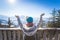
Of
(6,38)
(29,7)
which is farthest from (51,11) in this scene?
(6,38)

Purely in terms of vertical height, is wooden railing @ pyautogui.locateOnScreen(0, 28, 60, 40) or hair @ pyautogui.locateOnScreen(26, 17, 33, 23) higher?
hair @ pyautogui.locateOnScreen(26, 17, 33, 23)

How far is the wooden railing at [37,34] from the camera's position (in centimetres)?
263

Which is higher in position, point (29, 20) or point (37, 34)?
point (29, 20)

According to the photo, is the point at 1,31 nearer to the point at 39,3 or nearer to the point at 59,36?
the point at 59,36

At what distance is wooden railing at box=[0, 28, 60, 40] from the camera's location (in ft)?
8.64

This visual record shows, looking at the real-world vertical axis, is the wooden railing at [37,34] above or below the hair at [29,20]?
below

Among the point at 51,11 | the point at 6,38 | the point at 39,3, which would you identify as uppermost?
the point at 39,3

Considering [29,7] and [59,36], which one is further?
[29,7]

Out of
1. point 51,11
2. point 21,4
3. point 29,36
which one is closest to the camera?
point 29,36

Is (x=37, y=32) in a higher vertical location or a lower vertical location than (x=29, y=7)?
lower

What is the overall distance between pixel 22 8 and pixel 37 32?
218 cm

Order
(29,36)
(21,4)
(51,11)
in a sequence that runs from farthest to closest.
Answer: (51,11)
(21,4)
(29,36)

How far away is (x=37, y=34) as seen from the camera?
2648 millimetres

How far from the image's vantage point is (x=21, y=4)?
455 cm
